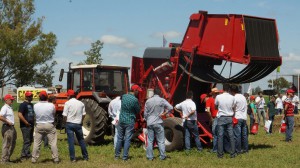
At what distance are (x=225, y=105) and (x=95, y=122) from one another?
4272mm

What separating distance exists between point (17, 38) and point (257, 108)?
23.3 meters

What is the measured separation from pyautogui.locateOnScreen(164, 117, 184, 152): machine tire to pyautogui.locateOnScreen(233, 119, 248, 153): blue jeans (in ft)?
4.74

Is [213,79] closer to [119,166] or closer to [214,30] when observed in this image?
[214,30]

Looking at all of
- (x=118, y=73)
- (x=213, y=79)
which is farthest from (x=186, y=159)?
(x=118, y=73)

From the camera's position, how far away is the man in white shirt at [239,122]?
12531 millimetres

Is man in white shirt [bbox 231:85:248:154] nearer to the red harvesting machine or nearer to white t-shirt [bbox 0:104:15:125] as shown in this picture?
the red harvesting machine

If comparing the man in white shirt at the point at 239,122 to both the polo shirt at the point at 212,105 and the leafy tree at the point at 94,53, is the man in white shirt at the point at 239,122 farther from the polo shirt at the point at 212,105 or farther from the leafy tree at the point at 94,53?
the leafy tree at the point at 94,53

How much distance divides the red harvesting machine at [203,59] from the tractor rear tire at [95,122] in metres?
1.08

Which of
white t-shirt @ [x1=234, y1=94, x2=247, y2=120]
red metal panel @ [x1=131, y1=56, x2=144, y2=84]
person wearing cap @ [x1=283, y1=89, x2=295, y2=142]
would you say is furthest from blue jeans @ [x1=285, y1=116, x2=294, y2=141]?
red metal panel @ [x1=131, y1=56, x2=144, y2=84]

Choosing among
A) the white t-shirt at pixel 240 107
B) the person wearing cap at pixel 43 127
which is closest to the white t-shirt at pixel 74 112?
the person wearing cap at pixel 43 127

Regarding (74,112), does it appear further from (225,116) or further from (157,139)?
(225,116)

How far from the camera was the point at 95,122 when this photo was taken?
1445 centimetres

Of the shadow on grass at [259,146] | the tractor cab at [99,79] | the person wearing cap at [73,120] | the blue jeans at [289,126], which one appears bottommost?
the shadow on grass at [259,146]

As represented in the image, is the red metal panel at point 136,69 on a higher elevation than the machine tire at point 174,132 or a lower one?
higher
